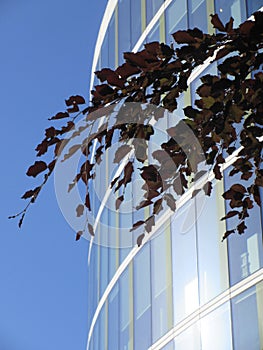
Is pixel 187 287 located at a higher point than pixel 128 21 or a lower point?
lower

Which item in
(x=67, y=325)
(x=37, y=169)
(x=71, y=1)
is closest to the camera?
(x=37, y=169)

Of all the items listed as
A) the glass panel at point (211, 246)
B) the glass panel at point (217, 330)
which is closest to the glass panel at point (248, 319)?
the glass panel at point (217, 330)

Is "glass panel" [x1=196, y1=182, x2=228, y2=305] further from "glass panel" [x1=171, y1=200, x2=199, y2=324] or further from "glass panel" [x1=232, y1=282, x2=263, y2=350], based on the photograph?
"glass panel" [x1=232, y1=282, x2=263, y2=350]

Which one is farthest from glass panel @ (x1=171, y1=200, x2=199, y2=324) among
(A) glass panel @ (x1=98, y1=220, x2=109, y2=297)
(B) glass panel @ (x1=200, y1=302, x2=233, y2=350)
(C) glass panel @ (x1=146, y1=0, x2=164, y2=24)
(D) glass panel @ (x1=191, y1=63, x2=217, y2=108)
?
(A) glass panel @ (x1=98, y1=220, x2=109, y2=297)

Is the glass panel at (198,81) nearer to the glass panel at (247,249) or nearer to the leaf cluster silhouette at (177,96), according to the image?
the glass panel at (247,249)

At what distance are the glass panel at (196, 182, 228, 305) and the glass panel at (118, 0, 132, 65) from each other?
18.8 ft

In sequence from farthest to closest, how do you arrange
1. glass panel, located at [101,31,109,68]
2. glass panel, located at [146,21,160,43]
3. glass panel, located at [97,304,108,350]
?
glass panel, located at [101,31,109,68] → glass panel, located at [97,304,108,350] → glass panel, located at [146,21,160,43]

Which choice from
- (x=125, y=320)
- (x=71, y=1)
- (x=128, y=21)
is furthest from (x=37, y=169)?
(x=71, y=1)

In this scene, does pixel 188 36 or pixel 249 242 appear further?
pixel 249 242

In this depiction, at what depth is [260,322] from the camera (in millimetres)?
9242

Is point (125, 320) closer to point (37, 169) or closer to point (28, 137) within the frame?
point (37, 169)

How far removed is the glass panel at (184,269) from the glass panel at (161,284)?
0.21 meters

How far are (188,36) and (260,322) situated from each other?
6.90m

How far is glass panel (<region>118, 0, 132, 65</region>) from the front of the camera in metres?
16.4
